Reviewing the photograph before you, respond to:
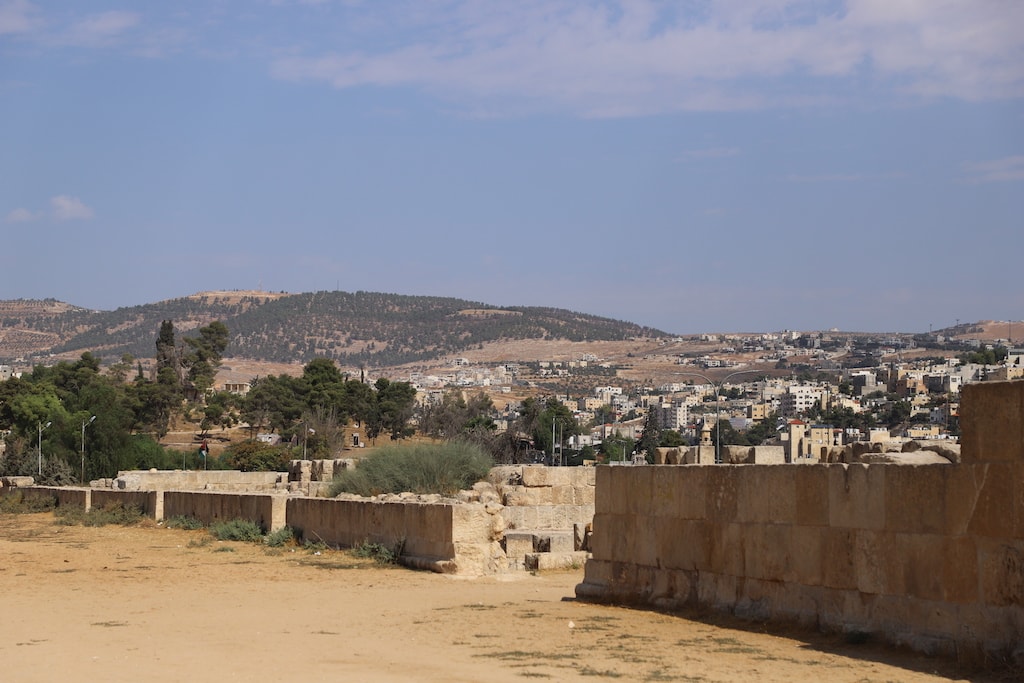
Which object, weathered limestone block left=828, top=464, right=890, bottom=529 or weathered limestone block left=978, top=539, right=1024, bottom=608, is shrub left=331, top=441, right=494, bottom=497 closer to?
weathered limestone block left=828, top=464, right=890, bottom=529

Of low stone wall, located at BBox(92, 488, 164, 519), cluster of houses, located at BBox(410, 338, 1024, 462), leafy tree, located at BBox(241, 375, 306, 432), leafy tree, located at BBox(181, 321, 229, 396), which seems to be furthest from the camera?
leafy tree, located at BBox(181, 321, 229, 396)

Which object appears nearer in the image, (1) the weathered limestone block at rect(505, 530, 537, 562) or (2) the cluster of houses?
(1) the weathered limestone block at rect(505, 530, 537, 562)

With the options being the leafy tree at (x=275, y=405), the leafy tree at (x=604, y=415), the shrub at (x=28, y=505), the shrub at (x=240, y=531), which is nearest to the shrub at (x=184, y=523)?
the shrub at (x=240, y=531)

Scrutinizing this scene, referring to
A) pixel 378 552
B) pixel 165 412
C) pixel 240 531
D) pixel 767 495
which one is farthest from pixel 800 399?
pixel 767 495

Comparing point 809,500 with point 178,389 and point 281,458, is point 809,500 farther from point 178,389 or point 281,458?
point 178,389

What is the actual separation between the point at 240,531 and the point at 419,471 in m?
3.15

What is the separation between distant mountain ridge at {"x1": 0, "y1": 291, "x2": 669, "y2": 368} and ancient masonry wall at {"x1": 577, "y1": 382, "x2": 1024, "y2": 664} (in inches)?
6238

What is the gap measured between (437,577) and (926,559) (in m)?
7.56

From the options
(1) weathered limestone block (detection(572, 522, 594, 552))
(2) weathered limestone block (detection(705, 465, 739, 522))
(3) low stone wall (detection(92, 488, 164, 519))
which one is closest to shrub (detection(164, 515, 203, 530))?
(3) low stone wall (detection(92, 488, 164, 519))

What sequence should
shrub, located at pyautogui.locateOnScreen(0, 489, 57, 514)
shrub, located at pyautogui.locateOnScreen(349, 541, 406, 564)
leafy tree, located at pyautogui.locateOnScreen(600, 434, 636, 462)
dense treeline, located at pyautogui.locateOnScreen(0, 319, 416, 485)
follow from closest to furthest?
1. shrub, located at pyautogui.locateOnScreen(349, 541, 406, 564)
2. shrub, located at pyautogui.locateOnScreen(0, 489, 57, 514)
3. dense treeline, located at pyautogui.locateOnScreen(0, 319, 416, 485)
4. leafy tree, located at pyautogui.locateOnScreen(600, 434, 636, 462)

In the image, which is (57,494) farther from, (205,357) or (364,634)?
(205,357)

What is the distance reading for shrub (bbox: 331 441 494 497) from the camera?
66.1ft

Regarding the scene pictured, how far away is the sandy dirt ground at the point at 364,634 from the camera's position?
8.61 meters

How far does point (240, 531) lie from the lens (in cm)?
2077
